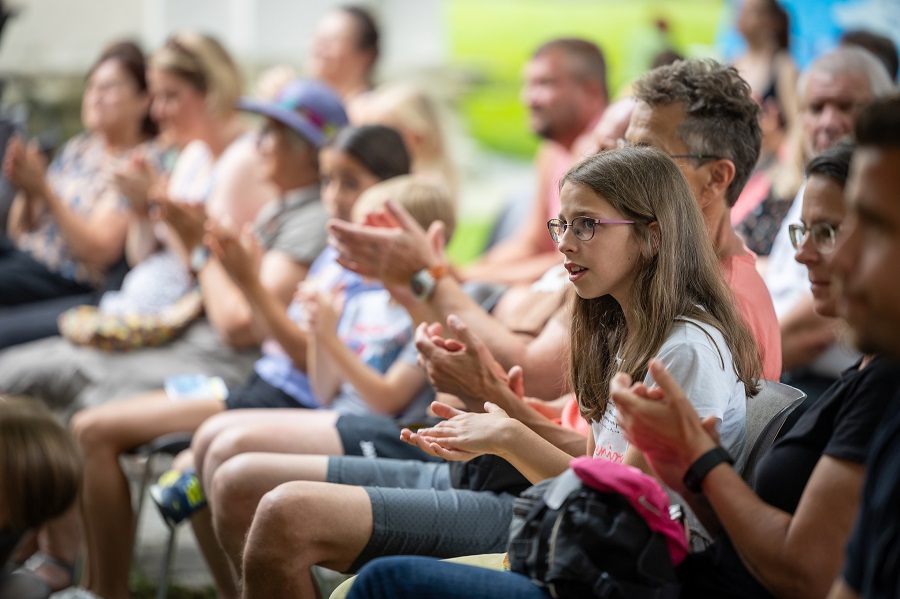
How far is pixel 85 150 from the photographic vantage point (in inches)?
207

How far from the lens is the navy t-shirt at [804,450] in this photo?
5.30 ft

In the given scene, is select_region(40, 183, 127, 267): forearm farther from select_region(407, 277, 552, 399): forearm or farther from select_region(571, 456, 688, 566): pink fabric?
select_region(571, 456, 688, 566): pink fabric

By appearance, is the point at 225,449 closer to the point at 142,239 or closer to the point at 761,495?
the point at 761,495

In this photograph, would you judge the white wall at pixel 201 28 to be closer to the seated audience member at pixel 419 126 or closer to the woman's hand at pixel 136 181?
the seated audience member at pixel 419 126

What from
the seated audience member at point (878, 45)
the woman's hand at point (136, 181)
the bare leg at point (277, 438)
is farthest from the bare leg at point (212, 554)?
the seated audience member at point (878, 45)

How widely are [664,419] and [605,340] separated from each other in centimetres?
48

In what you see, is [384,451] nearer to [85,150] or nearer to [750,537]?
[750,537]

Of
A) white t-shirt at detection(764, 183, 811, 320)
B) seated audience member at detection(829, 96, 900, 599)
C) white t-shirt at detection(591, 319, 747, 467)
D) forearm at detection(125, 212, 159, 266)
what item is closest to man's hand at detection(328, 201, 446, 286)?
white t-shirt at detection(591, 319, 747, 467)

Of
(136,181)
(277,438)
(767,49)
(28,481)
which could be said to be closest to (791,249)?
(277,438)

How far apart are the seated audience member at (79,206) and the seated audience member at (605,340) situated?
277 cm

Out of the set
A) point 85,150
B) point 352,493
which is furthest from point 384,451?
point 85,150

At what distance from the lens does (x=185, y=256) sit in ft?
13.6

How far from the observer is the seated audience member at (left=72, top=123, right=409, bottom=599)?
135 inches

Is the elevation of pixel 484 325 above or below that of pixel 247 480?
above
